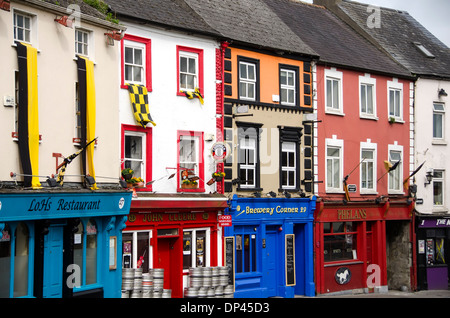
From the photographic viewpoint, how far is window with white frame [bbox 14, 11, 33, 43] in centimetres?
1764

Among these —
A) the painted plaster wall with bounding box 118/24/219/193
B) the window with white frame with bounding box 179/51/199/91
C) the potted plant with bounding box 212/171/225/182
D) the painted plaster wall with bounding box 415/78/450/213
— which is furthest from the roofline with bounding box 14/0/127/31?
the painted plaster wall with bounding box 415/78/450/213

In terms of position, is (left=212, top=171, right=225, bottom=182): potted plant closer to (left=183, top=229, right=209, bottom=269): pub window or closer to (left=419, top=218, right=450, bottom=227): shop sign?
(left=183, top=229, right=209, bottom=269): pub window

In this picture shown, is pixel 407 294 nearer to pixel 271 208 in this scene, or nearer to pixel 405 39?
pixel 271 208

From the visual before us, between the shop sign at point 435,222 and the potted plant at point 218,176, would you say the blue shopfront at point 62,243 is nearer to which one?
the potted plant at point 218,176

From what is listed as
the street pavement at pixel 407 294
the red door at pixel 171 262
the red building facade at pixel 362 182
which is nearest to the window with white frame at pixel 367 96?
the red building facade at pixel 362 182

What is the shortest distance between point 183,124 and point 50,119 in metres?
5.76

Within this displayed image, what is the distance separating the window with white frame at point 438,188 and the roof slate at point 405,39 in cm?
420

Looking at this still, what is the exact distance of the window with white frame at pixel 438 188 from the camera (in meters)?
32.0

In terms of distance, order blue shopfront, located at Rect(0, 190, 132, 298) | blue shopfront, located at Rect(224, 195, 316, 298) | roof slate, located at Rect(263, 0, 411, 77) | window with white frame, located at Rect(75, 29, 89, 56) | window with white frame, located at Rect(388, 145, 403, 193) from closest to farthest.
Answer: blue shopfront, located at Rect(0, 190, 132, 298)
window with white frame, located at Rect(75, 29, 89, 56)
blue shopfront, located at Rect(224, 195, 316, 298)
roof slate, located at Rect(263, 0, 411, 77)
window with white frame, located at Rect(388, 145, 403, 193)

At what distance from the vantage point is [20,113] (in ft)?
56.3

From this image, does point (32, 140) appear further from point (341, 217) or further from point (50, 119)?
point (341, 217)

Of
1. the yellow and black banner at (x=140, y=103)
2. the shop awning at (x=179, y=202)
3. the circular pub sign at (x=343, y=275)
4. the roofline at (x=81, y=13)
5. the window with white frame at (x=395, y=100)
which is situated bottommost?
the circular pub sign at (x=343, y=275)

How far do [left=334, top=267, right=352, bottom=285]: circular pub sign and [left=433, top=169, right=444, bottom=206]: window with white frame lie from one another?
5.97m
